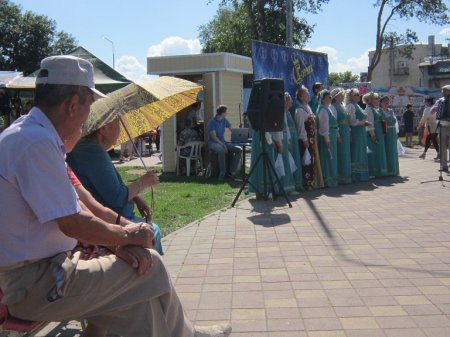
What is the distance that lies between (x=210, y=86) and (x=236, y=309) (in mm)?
9594

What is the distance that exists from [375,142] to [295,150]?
268 centimetres

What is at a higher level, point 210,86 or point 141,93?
point 210,86

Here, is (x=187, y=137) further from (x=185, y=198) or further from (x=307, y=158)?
(x=307, y=158)

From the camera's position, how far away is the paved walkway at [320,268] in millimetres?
3963

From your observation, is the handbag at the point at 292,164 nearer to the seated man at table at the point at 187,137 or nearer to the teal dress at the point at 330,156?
the teal dress at the point at 330,156

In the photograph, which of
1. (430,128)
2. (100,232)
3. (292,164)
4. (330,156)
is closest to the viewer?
(100,232)

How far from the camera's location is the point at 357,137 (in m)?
11.3

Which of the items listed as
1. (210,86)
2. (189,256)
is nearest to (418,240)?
(189,256)

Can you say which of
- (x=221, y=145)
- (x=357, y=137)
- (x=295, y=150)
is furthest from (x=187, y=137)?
(x=357, y=137)

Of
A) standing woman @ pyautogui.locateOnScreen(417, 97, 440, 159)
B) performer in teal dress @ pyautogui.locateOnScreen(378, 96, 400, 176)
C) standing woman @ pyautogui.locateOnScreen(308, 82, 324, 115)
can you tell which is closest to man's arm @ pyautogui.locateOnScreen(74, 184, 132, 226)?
standing woman @ pyautogui.locateOnScreen(308, 82, 324, 115)

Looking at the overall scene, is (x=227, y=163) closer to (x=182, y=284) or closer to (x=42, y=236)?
(x=182, y=284)

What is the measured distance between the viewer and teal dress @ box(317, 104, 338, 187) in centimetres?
1067

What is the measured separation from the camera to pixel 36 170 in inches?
88.0

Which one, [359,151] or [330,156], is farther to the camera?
[359,151]
